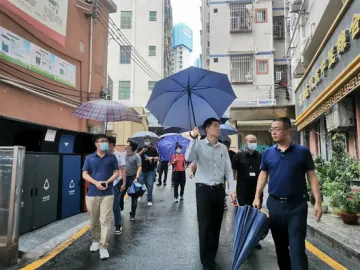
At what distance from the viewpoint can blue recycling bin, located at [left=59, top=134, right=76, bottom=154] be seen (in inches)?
274

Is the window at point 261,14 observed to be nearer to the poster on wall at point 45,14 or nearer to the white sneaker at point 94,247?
the poster on wall at point 45,14

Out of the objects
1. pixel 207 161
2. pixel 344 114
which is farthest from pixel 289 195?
pixel 344 114

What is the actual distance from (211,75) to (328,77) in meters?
5.72

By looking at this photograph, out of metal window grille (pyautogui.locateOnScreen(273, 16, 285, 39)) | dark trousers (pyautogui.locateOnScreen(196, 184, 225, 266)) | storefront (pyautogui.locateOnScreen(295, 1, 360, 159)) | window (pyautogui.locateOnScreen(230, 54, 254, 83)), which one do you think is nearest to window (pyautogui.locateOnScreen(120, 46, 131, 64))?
window (pyautogui.locateOnScreen(230, 54, 254, 83))

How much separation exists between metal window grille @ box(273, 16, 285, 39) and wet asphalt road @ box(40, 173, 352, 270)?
76.8 ft

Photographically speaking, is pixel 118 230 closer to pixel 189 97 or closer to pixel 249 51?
pixel 189 97

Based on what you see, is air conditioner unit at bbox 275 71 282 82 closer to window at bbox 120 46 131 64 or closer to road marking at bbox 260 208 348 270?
window at bbox 120 46 131 64

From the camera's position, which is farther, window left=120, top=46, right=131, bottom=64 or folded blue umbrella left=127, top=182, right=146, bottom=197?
window left=120, top=46, right=131, bottom=64

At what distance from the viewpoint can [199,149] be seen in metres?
4.05

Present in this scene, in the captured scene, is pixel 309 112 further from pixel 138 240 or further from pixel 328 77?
pixel 138 240

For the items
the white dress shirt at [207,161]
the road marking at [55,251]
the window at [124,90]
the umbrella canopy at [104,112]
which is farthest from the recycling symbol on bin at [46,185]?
the window at [124,90]

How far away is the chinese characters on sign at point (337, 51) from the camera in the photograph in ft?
21.6

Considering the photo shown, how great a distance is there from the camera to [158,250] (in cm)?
482

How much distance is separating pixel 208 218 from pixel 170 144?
826 cm
